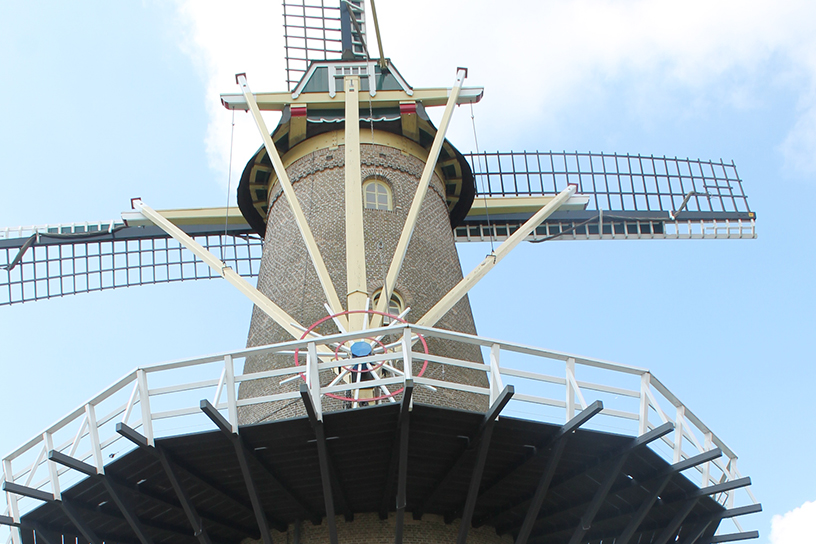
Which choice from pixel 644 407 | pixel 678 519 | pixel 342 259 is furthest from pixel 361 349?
pixel 678 519

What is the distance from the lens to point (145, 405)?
31.9ft

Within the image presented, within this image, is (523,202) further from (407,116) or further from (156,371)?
(156,371)

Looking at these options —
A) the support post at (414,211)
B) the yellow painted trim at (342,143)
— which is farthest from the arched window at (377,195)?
the support post at (414,211)

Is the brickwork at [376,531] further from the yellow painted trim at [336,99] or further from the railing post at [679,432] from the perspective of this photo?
the yellow painted trim at [336,99]

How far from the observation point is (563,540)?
38.7 ft

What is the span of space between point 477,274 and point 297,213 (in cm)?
282

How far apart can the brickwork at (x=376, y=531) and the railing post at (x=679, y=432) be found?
9.03ft

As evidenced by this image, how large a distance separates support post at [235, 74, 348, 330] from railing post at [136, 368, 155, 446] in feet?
9.82

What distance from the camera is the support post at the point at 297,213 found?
12508mm

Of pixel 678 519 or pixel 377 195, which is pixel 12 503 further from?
pixel 678 519

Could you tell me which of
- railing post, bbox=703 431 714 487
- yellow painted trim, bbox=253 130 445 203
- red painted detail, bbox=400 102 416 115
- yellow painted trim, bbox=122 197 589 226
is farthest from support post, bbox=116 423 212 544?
yellow painted trim, bbox=122 197 589 226

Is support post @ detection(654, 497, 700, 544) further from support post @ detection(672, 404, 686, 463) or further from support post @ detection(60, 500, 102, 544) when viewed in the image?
support post @ detection(60, 500, 102, 544)

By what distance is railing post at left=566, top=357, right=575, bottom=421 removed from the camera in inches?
388

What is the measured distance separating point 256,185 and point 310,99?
198 cm
